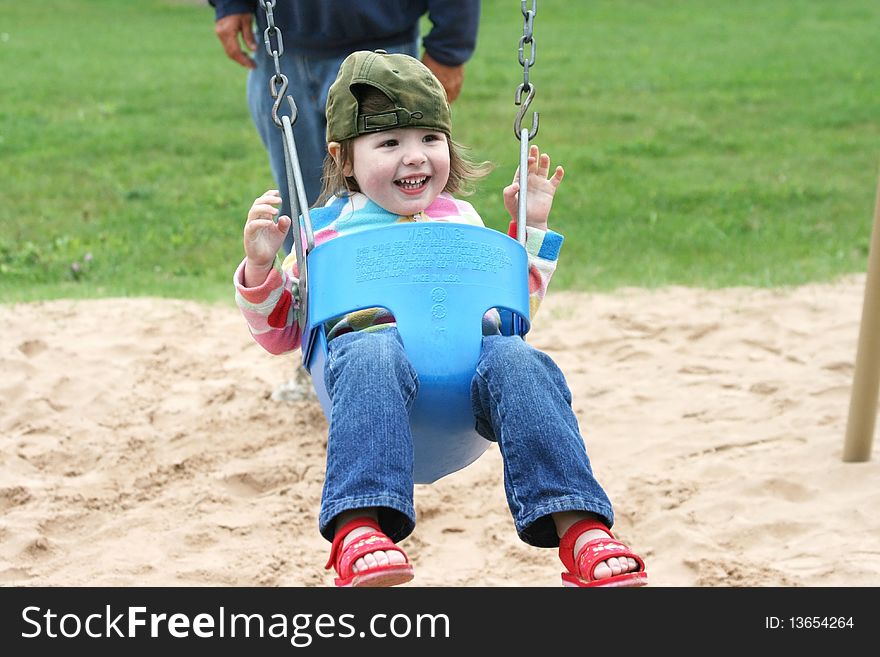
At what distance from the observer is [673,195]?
834 centimetres

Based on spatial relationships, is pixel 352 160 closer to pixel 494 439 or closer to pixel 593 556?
pixel 494 439

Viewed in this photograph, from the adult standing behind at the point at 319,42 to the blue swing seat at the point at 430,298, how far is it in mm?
1295

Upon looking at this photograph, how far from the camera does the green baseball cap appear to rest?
2.86 m

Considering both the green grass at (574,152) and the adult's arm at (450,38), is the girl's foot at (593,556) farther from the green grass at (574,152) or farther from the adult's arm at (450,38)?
the green grass at (574,152)

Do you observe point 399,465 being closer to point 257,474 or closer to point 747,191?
point 257,474

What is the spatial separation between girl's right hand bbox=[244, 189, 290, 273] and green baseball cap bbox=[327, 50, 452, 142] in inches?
10.9

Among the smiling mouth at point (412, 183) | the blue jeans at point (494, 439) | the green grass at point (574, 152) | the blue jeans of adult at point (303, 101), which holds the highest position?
the green grass at point (574, 152)

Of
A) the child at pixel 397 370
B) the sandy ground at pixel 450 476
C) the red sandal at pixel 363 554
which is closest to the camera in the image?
the red sandal at pixel 363 554

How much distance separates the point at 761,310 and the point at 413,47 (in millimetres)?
2695

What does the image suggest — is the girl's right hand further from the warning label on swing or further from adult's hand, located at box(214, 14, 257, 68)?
adult's hand, located at box(214, 14, 257, 68)

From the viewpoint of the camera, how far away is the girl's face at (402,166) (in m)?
2.89

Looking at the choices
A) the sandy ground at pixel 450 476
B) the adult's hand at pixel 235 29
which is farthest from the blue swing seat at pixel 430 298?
the adult's hand at pixel 235 29

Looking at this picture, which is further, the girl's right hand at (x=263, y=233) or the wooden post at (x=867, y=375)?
the wooden post at (x=867, y=375)

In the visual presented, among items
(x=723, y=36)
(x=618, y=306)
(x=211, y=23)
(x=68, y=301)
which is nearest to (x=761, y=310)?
(x=618, y=306)
